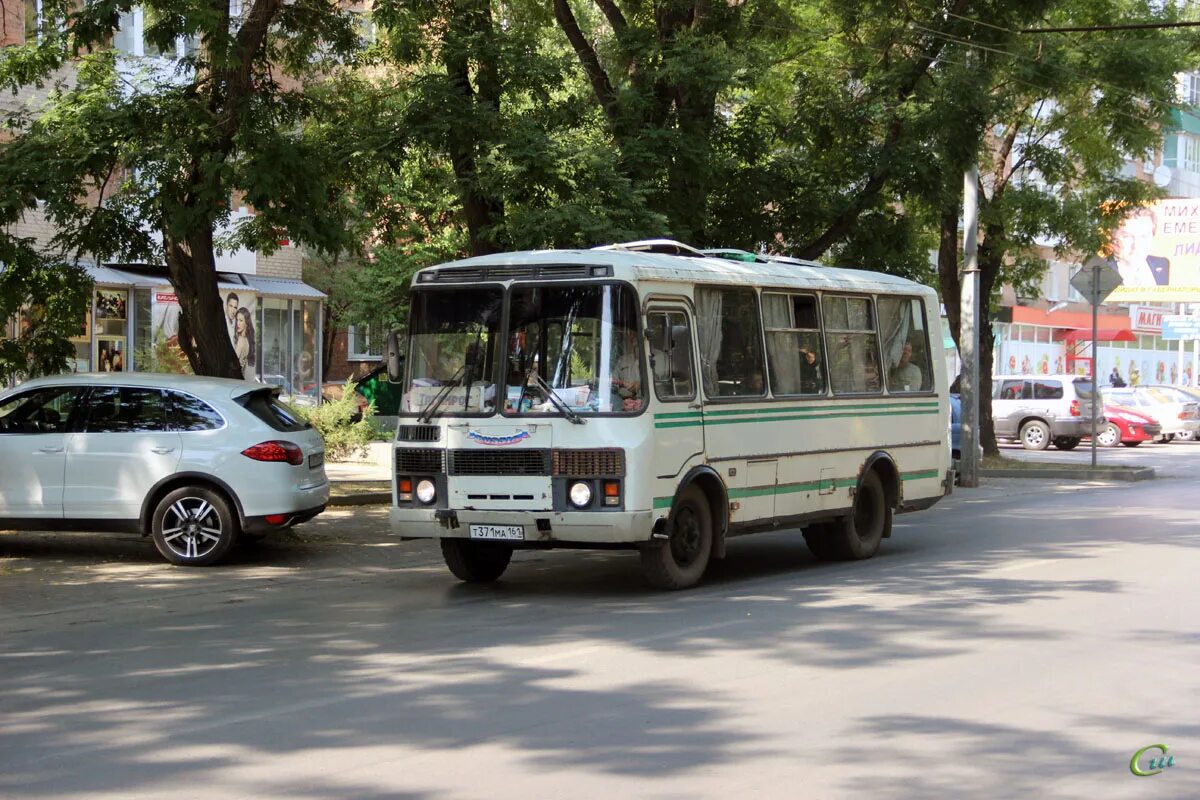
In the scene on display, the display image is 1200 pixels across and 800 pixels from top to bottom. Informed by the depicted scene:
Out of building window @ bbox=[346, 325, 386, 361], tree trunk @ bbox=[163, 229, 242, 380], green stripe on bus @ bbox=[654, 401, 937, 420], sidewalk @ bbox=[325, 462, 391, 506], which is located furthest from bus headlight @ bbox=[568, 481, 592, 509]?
building window @ bbox=[346, 325, 386, 361]

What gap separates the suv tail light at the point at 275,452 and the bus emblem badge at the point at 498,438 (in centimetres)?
277

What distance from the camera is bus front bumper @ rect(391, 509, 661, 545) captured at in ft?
37.8

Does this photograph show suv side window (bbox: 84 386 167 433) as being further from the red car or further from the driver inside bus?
the red car

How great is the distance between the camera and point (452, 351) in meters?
12.3

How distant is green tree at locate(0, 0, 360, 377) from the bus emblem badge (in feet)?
18.0

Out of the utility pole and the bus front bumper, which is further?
the utility pole

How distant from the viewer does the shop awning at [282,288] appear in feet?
132

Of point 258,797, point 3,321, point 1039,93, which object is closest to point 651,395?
point 258,797

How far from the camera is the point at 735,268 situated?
43.7 feet

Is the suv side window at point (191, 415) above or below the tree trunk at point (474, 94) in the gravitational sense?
below

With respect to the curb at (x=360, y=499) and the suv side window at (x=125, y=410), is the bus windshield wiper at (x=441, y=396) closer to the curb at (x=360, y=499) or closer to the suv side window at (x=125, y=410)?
the suv side window at (x=125, y=410)

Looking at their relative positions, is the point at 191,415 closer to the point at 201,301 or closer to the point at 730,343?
the point at 201,301

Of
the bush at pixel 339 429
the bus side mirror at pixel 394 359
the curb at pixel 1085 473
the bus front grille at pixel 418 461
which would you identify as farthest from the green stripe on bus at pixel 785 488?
the curb at pixel 1085 473

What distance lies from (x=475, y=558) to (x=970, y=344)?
590 inches
